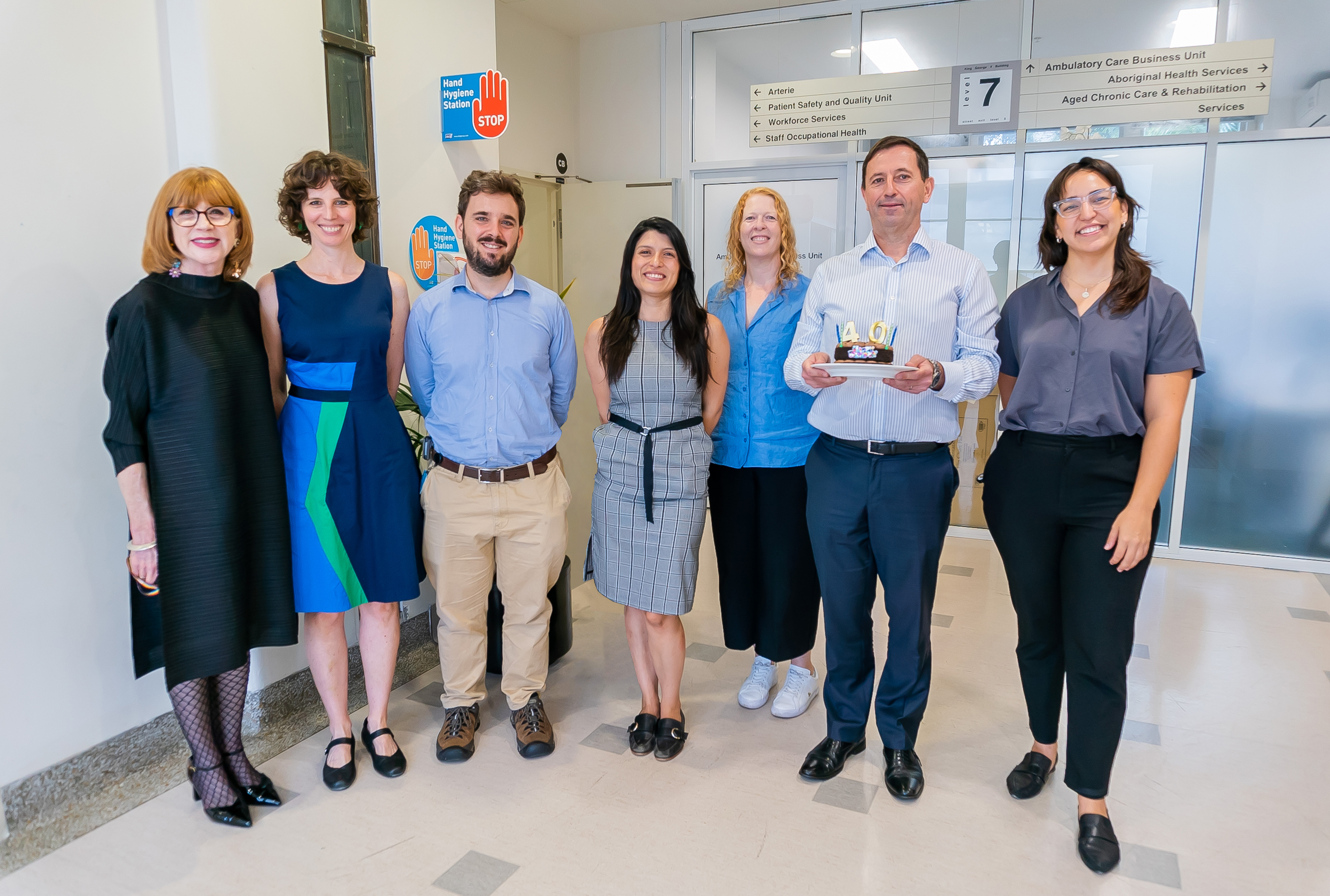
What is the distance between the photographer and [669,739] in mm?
2557

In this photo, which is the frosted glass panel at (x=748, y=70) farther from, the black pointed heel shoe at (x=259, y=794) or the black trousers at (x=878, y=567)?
the black pointed heel shoe at (x=259, y=794)

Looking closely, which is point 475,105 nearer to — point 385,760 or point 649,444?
point 649,444

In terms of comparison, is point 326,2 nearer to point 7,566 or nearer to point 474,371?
point 474,371

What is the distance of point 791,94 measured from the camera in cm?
505

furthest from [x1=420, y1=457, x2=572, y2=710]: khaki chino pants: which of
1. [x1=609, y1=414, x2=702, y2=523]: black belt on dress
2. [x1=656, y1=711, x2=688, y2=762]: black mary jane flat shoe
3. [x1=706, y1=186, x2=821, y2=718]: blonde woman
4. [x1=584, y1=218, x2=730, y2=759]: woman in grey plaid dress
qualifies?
[x1=706, y1=186, x2=821, y2=718]: blonde woman

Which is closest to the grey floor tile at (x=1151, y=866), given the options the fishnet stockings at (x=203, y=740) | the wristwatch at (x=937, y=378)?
the wristwatch at (x=937, y=378)

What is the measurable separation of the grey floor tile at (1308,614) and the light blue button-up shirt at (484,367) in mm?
3510

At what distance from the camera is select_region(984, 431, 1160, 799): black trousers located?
6.47 feet

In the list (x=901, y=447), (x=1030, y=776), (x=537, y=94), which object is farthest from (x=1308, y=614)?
(x=537, y=94)

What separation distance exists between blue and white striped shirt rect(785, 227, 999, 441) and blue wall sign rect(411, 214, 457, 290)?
1681 millimetres

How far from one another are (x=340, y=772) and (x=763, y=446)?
1.52m

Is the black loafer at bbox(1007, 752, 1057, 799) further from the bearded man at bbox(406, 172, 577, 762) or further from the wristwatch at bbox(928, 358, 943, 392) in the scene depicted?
the bearded man at bbox(406, 172, 577, 762)

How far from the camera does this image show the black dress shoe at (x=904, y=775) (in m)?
2.31

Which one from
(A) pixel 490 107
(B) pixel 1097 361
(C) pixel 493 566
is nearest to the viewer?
(B) pixel 1097 361
